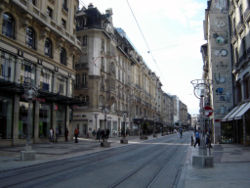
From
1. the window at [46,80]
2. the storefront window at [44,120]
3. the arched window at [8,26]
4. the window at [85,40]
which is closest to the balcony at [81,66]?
the window at [85,40]

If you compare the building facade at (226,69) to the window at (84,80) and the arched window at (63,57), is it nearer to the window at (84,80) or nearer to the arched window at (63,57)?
the arched window at (63,57)

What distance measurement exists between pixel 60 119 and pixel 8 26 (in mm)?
12769

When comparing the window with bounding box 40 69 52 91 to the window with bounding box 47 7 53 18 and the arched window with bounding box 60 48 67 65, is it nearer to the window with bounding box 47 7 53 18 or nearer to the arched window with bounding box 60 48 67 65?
the arched window with bounding box 60 48 67 65

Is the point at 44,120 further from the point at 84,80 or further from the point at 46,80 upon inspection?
the point at 84,80

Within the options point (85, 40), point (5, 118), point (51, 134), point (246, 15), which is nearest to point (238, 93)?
point (246, 15)

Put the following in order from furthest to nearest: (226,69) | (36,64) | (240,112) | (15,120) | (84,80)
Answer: (84,80) < (226,69) < (36,64) < (15,120) < (240,112)

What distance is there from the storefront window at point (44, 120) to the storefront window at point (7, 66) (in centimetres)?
562

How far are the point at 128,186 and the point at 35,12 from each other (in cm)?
2243

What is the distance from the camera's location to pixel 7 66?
2141 cm

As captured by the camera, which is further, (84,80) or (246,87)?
(84,80)

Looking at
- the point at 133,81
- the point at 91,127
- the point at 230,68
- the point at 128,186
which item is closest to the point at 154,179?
the point at 128,186

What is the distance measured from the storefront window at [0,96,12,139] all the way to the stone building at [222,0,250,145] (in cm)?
1925

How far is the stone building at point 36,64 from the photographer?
2127cm

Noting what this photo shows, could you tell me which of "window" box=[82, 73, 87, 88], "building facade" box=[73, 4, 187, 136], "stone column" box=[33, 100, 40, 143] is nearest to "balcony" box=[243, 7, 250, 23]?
"building facade" box=[73, 4, 187, 136]
